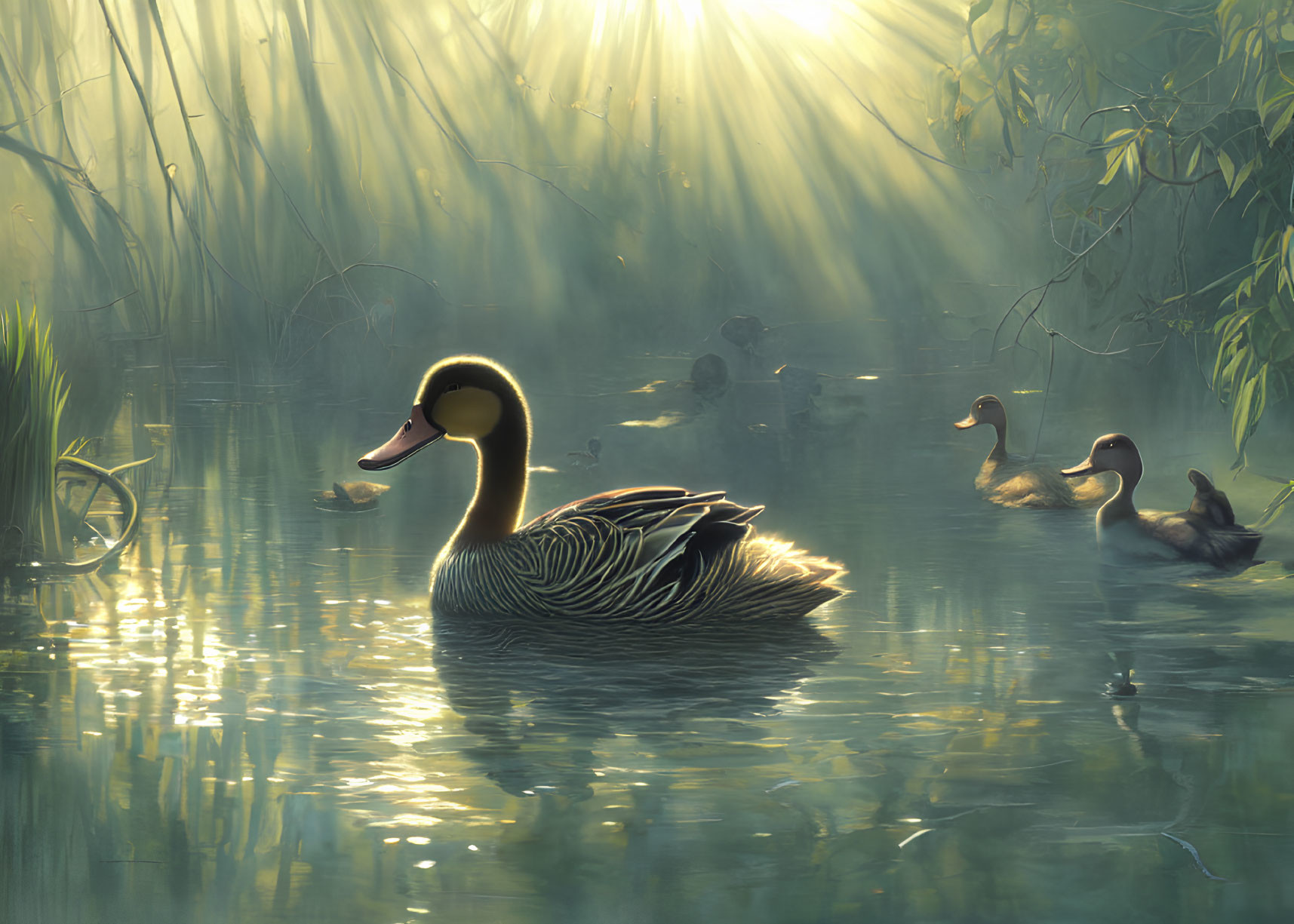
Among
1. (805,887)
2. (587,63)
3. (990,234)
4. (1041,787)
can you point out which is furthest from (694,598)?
(990,234)

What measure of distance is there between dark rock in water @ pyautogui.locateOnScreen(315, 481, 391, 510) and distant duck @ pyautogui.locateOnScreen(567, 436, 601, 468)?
1.86m

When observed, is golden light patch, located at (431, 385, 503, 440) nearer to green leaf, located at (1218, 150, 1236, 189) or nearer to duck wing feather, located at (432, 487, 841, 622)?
duck wing feather, located at (432, 487, 841, 622)

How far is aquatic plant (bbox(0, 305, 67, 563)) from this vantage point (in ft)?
17.3

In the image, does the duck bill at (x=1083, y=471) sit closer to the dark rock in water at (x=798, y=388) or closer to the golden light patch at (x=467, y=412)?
the golden light patch at (x=467, y=412)

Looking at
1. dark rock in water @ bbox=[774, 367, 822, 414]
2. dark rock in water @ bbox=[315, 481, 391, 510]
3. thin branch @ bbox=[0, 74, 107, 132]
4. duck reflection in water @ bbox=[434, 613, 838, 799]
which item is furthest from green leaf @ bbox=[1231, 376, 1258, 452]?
dark rock in water @ bbox=[774, 367, 822, 414]

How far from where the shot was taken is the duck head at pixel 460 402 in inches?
200

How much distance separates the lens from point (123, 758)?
3.40 meters

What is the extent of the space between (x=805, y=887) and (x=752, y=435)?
8.29 meters

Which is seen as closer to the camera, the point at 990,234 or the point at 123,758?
the point at 123,758

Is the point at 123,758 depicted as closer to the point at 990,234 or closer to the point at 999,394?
the point at 999,394

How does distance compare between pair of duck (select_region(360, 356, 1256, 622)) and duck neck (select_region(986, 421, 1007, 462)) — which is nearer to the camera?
pair of duck (select_region(360, 356, 1256, 622))

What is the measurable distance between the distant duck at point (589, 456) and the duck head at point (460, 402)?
3.73 metres

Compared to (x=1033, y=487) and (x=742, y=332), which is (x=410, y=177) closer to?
(x=1033, y=487)

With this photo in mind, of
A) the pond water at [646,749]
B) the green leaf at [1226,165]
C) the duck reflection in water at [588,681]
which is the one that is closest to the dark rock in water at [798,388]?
the pond water at [646,749]
